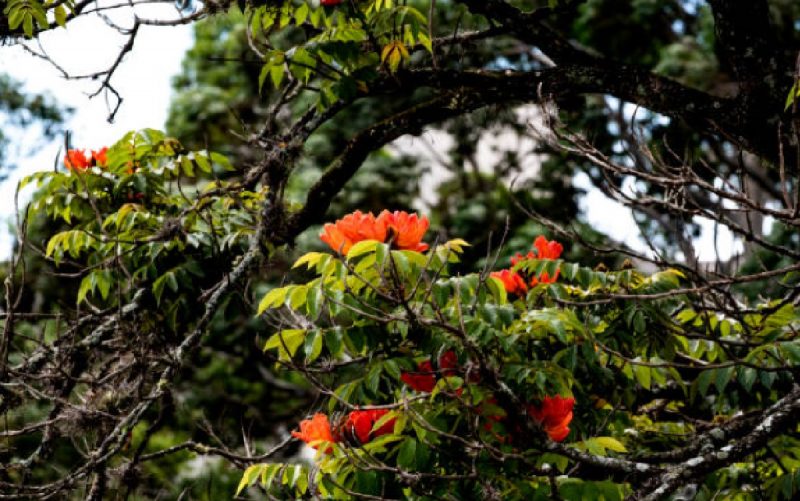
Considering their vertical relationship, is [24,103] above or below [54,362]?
above

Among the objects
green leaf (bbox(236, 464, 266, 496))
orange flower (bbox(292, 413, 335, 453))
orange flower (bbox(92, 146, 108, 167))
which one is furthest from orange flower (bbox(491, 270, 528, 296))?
orange flower (bbox(92, 146, 108, 167))

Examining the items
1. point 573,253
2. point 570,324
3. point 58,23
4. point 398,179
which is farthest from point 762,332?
point 398,179

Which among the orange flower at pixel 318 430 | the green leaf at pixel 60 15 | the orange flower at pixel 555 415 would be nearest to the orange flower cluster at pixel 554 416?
the orange flower at pixel 555 415

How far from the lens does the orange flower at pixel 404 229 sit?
3.65m

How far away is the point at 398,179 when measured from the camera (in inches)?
535

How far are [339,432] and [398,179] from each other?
1026cm

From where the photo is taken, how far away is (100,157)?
5.40 m

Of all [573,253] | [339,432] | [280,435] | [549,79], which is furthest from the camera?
[280,435]

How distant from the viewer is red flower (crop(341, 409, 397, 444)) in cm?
358

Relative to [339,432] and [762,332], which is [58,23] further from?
[762,332]

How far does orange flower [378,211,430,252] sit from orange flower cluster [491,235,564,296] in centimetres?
66

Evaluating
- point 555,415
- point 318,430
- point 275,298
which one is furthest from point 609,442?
point 275,298

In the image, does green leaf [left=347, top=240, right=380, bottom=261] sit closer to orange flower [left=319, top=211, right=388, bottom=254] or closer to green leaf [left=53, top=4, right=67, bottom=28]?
orange flower [left=319, top=211, right=388, bottom=254]

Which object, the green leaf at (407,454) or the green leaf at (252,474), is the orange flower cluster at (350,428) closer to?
the green leaf at (407,454)
